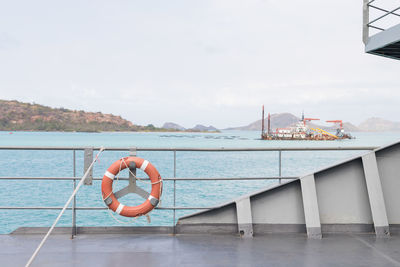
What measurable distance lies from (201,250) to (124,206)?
37.1 inches

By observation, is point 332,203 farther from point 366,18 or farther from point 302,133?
point 302,133

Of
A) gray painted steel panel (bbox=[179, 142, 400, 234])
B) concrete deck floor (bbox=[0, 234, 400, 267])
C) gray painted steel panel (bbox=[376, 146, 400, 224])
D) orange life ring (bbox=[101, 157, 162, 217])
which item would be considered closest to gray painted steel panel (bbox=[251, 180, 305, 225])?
gray painted steel panel (bbox=[179, 142, 400, 234])

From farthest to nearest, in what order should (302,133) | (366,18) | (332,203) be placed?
(302,133)
(332,203)
(366,18)

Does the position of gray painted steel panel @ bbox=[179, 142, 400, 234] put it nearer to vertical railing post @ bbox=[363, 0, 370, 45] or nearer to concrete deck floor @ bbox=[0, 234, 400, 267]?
concrete deck floor @ bbox=[0, 234, 400, 267]

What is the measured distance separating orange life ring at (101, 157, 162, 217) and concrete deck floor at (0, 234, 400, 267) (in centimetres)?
30

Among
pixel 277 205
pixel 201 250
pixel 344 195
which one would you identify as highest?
pixel 344 195

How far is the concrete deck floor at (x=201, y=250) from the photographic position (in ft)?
10.8

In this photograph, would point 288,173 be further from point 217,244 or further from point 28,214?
point 217,244

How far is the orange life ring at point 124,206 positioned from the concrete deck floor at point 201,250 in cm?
30

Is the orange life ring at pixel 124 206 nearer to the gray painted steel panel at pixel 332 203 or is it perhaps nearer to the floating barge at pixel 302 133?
the gray painted steel panel at pixel 332 203

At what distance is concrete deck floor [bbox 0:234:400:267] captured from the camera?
3295mm

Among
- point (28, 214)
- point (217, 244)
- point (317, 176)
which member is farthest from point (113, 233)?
point (28, 214)

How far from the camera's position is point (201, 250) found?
3.62 metres

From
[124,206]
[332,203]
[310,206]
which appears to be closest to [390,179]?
[332,203]
